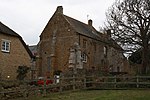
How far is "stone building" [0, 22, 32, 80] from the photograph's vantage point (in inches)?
1204

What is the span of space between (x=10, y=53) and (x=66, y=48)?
14.7 metres

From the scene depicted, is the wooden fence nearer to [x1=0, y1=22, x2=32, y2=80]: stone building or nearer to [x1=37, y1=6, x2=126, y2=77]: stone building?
[x1=0, y1=22, x2=32, y2=80]: stone building

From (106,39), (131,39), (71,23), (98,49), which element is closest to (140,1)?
(131,39)

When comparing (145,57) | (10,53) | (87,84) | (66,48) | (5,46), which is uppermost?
(66,48)

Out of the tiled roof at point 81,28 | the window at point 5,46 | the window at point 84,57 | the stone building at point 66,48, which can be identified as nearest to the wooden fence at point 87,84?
the window at point 5,46

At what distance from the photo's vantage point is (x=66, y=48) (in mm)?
45125

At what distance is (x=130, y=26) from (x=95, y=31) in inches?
850

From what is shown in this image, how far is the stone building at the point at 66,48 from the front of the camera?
4406cm

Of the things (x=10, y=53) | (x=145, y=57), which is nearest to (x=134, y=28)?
(x=145, y=57)

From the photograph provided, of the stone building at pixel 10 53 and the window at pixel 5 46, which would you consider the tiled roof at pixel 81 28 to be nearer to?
the stone building at pixel 10 53

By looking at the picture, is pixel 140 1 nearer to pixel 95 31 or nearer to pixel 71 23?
pixel 71 23

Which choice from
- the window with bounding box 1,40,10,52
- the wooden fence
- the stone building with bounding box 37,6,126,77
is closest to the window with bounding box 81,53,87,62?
the stone building with bounding box 37,6,126,77

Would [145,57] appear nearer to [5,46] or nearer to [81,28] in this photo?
[5,46]

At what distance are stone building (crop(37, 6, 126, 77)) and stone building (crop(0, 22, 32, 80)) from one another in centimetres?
1077
